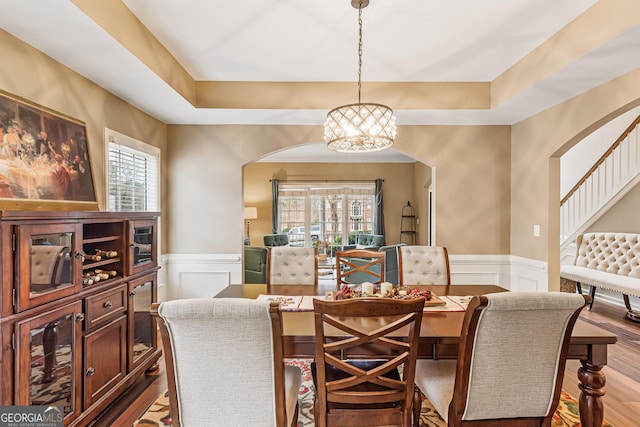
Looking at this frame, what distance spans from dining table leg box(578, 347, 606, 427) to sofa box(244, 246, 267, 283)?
11.7ft

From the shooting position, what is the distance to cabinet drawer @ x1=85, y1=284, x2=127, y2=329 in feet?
6.61

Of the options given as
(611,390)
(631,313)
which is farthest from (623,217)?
(611,390)

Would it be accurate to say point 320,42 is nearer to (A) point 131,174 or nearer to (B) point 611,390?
(A) point 131,174

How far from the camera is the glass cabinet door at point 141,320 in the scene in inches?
97.3

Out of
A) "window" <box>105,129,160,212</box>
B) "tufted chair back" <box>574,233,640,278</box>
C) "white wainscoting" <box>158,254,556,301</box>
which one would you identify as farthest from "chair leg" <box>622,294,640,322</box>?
"window" <box>105,129,160,212</box>

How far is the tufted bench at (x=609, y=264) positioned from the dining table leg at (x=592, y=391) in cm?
308

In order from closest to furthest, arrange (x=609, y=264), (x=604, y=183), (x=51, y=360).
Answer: (x=51, y=360) < (x=609, y=264) < (x=604, y=183)

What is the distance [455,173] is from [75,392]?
3.85 metres

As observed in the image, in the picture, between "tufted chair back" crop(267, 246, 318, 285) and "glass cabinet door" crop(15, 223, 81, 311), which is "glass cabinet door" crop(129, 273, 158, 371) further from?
"tufted chair back" crop(267, 246, 318, 285)

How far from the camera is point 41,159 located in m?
2.14

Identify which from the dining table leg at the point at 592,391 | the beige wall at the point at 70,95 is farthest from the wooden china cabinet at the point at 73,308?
the dining table leg at the point at 592,391

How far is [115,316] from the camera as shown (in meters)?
2.28

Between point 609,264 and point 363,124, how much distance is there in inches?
176

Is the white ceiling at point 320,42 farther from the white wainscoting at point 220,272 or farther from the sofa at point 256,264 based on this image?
the sofa at point 256,264
